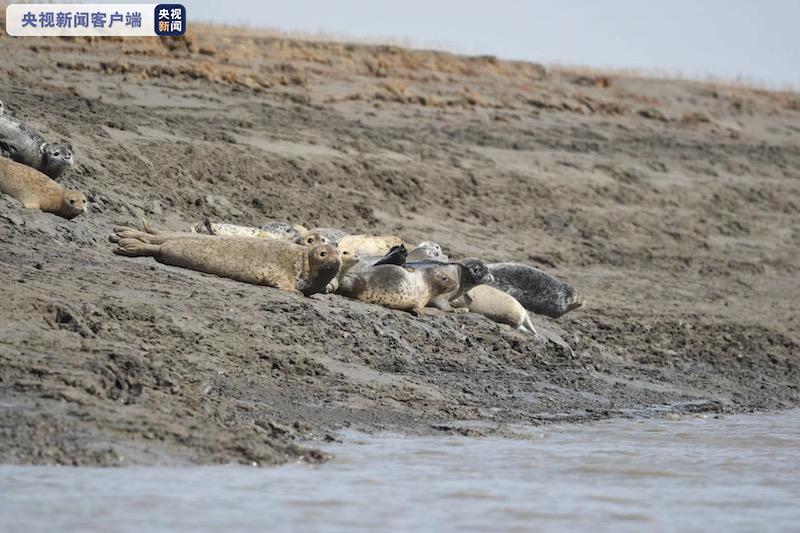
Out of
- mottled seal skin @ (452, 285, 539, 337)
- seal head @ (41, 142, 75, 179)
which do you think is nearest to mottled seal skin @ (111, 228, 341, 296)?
seal head @ (41, 142, 75, 179)

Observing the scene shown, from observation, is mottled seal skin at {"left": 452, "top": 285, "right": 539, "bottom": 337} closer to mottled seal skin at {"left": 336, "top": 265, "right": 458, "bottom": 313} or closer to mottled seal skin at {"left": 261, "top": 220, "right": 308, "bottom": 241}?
mottled seal skin at {"left": 336, "top": 265, "right": 458, "bottom": 313}

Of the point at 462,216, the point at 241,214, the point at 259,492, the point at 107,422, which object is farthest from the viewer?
the point at 462,216

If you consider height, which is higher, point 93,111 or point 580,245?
point 93,111

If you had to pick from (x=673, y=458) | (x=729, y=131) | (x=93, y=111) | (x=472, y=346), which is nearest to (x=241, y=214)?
(x=93, y=111)

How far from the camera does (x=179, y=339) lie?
9.14 meters

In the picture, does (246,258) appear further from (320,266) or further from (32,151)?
(32,151)

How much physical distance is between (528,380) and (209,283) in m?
2.63

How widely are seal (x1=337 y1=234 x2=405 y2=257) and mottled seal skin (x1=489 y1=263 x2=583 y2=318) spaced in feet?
3.35

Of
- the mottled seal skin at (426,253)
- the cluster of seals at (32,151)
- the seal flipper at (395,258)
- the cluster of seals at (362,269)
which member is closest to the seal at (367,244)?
the cluster of seals at (362,269)

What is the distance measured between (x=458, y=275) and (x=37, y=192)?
12.1 feet

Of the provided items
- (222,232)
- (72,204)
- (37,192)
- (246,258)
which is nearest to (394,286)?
(246,258)

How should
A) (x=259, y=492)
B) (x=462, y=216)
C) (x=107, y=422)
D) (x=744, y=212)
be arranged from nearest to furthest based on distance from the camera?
(x=259, y=492) → (x=107, y=422) → (x=462, y=216) → (x=744, y=212)

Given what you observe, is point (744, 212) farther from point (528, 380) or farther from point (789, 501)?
point (789, 501)

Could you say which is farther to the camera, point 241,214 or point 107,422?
point 241,214
